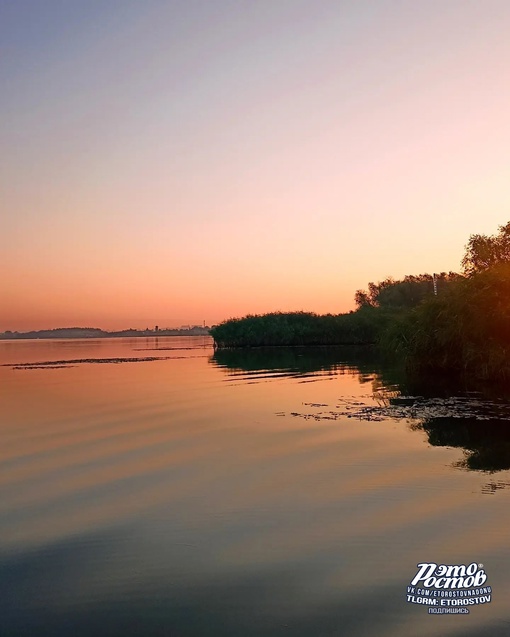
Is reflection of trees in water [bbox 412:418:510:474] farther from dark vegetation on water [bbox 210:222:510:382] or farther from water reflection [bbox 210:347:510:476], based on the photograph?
dark vegetation on water [bbox 210:222:510:382]

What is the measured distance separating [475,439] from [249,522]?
25.0 ft

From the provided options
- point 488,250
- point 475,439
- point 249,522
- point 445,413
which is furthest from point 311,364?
point 249,522

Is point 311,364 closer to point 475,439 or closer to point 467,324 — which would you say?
point 467,324

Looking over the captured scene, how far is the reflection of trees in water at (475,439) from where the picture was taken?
1131 cm

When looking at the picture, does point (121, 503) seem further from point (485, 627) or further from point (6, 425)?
point (6, 425)

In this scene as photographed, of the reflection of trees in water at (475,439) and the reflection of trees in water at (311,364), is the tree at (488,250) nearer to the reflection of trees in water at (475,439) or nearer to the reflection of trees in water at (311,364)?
the reflection of trees in water at (311,364)

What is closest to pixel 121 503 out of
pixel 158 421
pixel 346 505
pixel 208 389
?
pixel 346 505

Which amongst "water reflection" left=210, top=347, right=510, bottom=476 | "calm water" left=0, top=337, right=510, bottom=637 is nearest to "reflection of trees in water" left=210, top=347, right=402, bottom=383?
"water reflection" left=210, top=347, right=510, bottom=476

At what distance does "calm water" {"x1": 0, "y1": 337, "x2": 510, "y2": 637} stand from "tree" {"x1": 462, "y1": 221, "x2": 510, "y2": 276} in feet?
95.9

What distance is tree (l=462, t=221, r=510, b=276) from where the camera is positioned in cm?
4359

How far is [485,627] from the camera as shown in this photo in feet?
16.9

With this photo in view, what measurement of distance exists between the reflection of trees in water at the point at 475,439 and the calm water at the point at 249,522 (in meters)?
0.05

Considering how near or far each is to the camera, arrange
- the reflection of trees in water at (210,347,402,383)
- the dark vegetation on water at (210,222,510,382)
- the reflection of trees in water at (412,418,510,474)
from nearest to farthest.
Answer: the reflection of trees in water at (412,418,510,474) → the dark vegetation on water at (210,222,510,382) → the reflection of trees in water at (210,347,402,383)

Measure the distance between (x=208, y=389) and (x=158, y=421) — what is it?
9.34m
